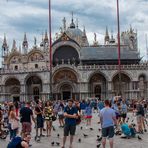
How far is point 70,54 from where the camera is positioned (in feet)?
207

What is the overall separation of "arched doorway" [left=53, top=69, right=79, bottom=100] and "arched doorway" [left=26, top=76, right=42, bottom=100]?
3.02 meters

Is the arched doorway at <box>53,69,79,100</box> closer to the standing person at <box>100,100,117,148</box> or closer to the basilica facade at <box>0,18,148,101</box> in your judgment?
the basilica facade at <box>0,18,148,101</box>

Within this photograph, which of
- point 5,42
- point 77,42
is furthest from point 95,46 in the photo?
point 5,42

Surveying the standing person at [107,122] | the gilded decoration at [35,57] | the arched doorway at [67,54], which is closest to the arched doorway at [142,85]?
the arched doorway at [67,54]

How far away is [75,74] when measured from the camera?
58469 millimetres

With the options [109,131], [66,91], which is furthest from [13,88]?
[109,131]

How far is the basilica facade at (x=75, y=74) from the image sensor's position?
57938mm

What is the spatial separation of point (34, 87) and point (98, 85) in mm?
11137

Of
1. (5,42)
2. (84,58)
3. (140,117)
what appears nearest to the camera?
(140,117)

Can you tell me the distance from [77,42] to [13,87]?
14.0 m

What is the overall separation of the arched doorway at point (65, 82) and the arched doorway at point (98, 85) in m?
2.86

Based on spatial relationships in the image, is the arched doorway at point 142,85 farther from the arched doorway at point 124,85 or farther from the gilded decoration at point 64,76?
the gilded decoration at point 64,76

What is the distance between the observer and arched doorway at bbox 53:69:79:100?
5875 cm

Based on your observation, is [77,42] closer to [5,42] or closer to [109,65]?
[109,65]
